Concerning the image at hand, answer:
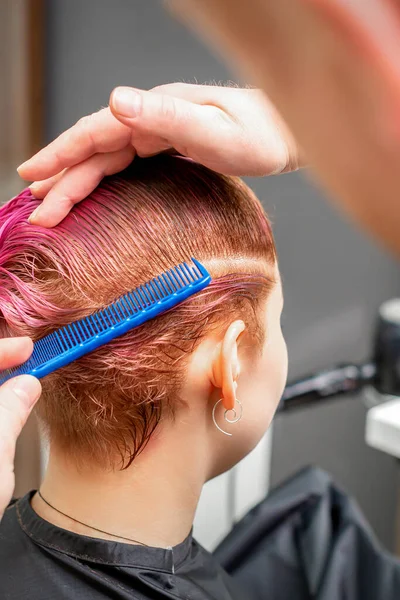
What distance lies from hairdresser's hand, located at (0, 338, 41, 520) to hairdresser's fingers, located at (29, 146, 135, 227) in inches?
6.5

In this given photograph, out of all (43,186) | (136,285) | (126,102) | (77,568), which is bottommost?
(77,568)

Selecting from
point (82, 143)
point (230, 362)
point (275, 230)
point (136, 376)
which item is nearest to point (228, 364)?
point (230, 362)

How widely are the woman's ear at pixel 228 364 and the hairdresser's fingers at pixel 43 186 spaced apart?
293 millimetres

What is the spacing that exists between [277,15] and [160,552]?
0.78m

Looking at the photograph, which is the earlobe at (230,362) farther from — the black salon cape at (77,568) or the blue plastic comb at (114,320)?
the black salon cape at (77,568)

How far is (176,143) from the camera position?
2.56 feet

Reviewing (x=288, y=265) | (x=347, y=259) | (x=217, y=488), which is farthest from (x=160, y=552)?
(x=347, y=259)

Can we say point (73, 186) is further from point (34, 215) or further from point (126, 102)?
point (126, 102)

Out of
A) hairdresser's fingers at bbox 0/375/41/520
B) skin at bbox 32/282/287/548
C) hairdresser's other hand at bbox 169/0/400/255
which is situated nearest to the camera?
hairdresser's other hand at bbox 169/0/400/255

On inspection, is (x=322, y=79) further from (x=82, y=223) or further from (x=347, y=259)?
(x=347, y=259)

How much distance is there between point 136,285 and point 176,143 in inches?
6.8

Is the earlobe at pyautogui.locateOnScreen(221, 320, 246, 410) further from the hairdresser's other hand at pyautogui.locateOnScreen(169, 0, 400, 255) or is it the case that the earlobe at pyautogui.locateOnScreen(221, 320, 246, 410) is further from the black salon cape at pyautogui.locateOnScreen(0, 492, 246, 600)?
the hairdresser's other hand at pyautogui.locateOnScreen(169, 0, 400, 255)

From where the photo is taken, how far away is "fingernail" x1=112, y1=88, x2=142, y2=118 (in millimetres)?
702

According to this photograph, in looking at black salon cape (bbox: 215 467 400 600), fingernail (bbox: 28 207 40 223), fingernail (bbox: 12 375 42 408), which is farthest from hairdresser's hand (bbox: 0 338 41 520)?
black salon cape (bbox: 215 467 400 600)
